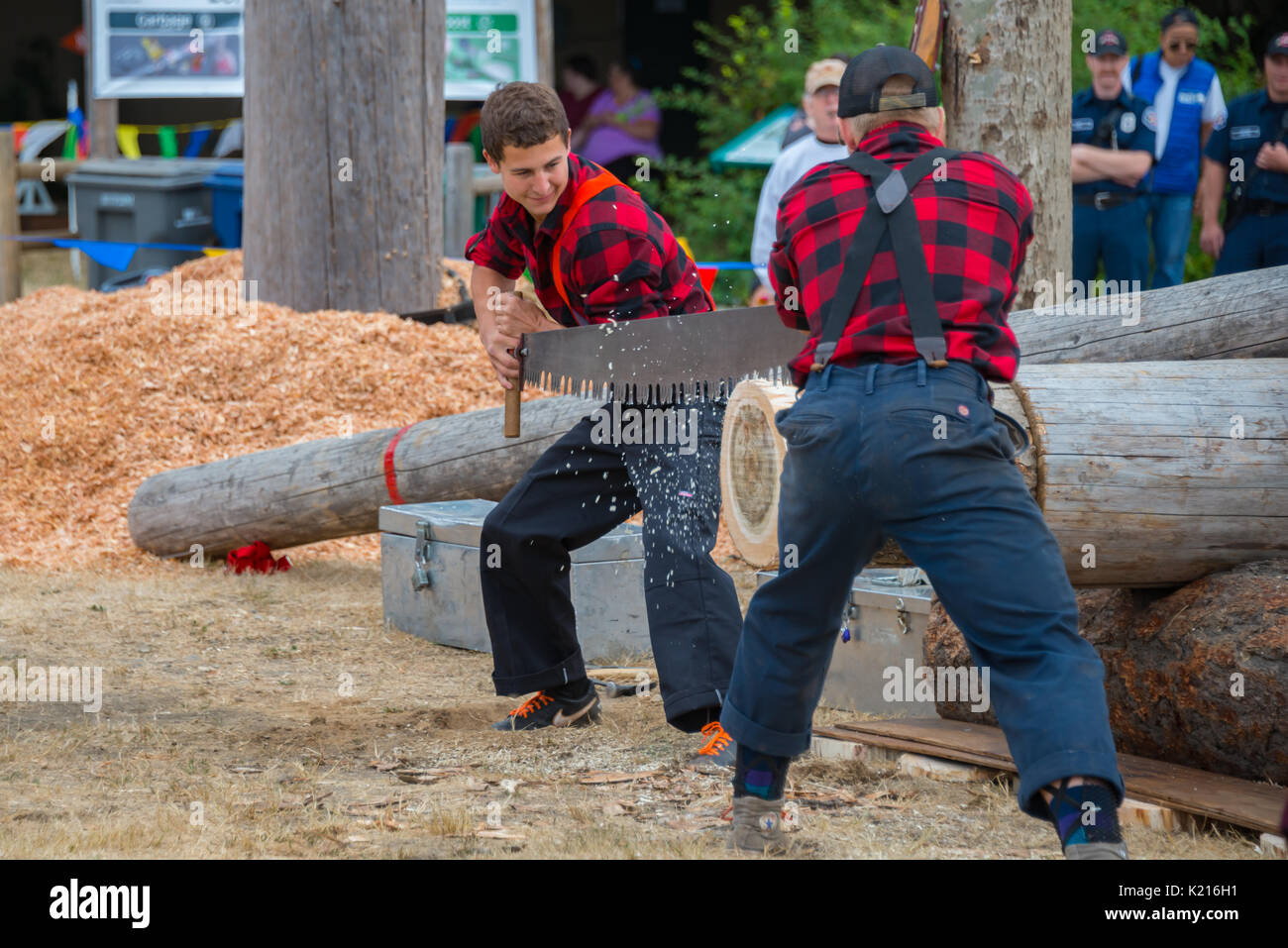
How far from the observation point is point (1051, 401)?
12.7 ft

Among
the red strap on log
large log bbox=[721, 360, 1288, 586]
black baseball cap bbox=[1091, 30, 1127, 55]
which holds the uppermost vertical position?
black baseball cap bbox=[1091, 30, 1127, 55]

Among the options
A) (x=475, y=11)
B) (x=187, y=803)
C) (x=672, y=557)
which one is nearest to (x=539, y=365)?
(x=672, y=557)

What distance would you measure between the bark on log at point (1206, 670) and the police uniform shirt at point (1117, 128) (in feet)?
16.7

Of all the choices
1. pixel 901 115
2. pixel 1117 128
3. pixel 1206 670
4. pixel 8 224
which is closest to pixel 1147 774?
pixel 1206 670

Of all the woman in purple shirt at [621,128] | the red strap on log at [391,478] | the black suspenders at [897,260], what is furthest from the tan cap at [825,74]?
the woman in purple shirt at [621,128]

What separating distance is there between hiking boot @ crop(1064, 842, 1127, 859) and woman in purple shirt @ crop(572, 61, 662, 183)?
37.5ft

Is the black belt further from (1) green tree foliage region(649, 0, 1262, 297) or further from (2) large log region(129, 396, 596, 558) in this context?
(2) large log region(129, 396, 596, 558)

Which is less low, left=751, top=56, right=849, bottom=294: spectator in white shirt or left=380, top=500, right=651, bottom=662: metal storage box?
left=751, top=56, right=849, bottom=294: spectator in white shirt

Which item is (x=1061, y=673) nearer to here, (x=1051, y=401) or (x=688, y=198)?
(x=1051, y=401)

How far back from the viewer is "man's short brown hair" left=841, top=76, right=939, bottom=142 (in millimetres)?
3244

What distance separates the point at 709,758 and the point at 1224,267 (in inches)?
213

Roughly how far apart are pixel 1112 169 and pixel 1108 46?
27.5 inches

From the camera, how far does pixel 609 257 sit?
13.7 ft

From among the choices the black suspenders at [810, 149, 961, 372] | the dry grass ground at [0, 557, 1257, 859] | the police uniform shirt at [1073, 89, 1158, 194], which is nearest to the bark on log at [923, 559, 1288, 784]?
the dry grass ground at [0, 557, 1257, 859]
